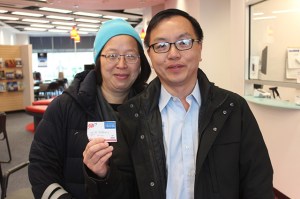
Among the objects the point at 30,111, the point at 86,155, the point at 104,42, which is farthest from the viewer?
the point at 30,111

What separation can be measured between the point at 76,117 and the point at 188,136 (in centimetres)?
57

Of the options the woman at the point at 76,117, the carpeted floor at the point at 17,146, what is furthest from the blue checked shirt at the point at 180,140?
the carpeted floor at the point at 17,146

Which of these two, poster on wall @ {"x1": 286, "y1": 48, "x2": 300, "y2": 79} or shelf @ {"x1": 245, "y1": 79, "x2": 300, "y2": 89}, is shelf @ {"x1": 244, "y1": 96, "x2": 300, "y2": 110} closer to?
shelf @ {"x1": 245, "y1": 79, "x2": 300, "y2": 89}

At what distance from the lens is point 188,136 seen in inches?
50.8

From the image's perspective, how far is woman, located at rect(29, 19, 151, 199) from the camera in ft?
4.82

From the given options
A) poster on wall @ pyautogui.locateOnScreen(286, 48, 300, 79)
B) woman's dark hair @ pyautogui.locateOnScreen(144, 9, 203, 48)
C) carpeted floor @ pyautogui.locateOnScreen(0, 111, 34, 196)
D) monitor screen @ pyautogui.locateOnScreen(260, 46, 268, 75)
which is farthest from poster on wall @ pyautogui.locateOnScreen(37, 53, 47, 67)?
woman's dark hair @ pyautogui.locateOnScreen(144, 9, 203, 48)

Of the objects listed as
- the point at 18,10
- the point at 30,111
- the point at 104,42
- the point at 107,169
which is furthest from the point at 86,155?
the point at 18,10

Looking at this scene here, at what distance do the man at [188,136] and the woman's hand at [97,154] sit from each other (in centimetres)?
16

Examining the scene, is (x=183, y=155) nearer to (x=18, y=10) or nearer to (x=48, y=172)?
(x=48, y=172)

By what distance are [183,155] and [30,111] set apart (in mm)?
6572

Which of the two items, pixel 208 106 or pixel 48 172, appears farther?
pixel 48 172

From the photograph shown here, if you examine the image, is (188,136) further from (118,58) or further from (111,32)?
(111,32)

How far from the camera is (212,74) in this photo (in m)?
6.02

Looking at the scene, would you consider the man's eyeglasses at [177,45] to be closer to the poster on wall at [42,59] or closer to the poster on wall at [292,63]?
the poster on wall at [292,63]
